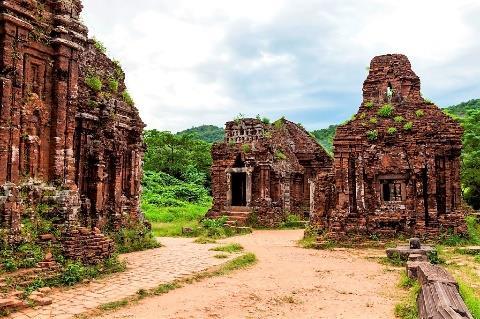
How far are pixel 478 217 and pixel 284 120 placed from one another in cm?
1663

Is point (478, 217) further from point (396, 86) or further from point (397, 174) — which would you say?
point (396, 86)

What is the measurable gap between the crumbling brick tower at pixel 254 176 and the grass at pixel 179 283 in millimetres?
13024

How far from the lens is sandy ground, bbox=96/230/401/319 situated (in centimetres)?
834

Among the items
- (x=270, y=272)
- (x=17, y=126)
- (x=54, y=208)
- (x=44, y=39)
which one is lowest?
(x=270, y=272)

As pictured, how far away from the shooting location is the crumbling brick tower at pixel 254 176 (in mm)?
28203

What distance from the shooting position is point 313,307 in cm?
888

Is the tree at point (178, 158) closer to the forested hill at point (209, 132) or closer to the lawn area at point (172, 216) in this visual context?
the lawn area at point (172, 216)

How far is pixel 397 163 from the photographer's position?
18.9 m

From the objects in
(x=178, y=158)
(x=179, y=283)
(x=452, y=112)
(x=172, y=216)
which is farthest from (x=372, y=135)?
(x=452, y=112)

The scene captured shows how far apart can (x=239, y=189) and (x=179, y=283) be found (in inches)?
810

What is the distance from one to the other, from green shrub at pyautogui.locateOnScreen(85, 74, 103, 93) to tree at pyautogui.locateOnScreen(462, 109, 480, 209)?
2393cm

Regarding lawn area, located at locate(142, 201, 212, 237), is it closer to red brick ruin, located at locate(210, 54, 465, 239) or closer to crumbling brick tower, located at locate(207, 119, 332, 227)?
crumbling brick tower, located at locate(207, 119, 332, 227)

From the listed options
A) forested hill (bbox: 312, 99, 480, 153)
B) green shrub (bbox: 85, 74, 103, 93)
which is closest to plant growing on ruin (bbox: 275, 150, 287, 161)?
forested hill (bbox: 312, 99, 480, 153)

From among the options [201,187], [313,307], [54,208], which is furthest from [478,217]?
[201,187]
